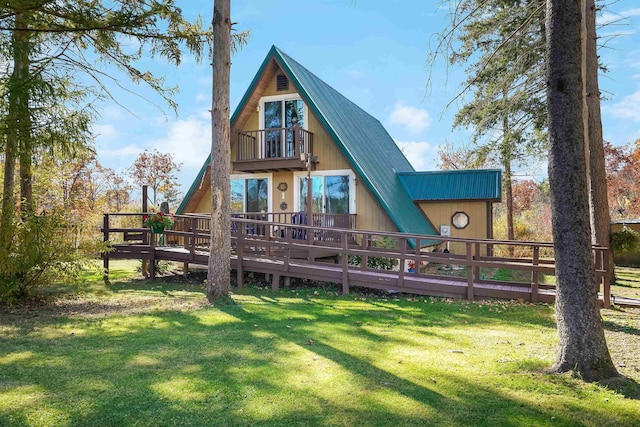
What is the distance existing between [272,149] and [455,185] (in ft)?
21.6

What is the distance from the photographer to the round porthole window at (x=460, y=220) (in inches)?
623

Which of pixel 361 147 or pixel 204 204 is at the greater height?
pixel 361 147

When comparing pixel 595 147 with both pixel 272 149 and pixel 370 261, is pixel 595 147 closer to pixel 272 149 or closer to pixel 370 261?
pixel 370 261

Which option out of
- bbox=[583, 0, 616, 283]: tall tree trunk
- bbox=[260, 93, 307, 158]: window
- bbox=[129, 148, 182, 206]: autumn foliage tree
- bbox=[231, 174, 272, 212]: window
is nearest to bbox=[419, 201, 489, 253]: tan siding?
bbox=[583, 0, 616, 283]: tall tree trunk

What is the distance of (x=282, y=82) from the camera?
14.9 m

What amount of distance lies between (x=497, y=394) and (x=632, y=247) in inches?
394

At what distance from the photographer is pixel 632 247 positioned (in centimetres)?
1148

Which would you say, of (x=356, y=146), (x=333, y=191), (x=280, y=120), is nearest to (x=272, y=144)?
(x=280, y=120)

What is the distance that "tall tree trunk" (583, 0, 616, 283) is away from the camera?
11234 mm

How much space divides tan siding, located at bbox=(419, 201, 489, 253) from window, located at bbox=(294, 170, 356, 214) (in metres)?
3.54

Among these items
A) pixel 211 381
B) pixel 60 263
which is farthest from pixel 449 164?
pixel 211 381

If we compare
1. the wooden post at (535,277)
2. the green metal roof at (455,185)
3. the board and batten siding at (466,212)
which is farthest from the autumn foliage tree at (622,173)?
the wooden post at (535,277)

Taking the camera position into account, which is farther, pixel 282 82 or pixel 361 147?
pixel 361 147

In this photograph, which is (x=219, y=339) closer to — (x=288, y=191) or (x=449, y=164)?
(x=288, y=191)
